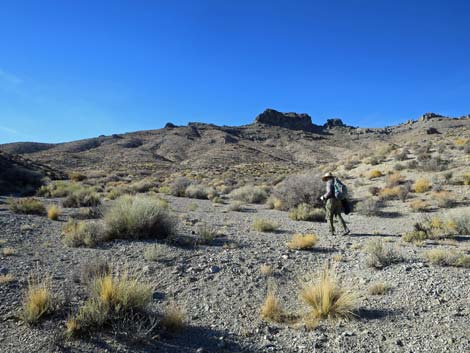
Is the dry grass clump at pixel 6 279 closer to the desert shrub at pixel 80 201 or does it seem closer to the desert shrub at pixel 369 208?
the desert shrub at pixel 80 201

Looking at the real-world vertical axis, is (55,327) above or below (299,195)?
below

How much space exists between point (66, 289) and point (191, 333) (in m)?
2.13

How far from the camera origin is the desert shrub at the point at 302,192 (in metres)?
15.9

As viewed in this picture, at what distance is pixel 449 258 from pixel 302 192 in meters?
9.65

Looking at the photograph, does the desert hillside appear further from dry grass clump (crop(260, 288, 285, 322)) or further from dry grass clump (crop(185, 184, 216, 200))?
dry grass clump (crop(185, 184, 216, 200))

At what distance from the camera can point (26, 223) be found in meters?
10.5

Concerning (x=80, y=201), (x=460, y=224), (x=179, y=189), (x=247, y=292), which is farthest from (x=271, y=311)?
(x=179, y=189)

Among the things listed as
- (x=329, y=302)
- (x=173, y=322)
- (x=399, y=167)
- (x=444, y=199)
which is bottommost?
(x=173, y=322)

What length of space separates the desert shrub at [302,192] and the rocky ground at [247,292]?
563cm

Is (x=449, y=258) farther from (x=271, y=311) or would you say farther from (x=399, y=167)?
(x=399, y=167)

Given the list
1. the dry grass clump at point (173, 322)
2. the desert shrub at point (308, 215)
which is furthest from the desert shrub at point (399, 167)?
the dry grass clump at point (173, 322)

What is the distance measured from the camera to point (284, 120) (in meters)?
133

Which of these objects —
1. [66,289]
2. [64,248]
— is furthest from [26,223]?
[66,289]

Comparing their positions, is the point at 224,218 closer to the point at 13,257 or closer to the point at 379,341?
the point at 13,257
